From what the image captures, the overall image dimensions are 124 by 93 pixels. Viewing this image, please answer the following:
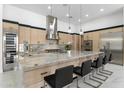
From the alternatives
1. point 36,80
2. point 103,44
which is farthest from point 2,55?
point 103,44

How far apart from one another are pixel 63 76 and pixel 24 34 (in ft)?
13.7

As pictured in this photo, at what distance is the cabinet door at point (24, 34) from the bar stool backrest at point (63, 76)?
155 inches

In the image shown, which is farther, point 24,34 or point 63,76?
point 24,34

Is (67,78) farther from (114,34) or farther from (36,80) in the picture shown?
(114,34)

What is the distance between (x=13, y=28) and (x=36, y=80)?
11.2 ft

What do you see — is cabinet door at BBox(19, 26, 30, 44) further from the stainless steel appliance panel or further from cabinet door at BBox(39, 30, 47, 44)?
cabinet door at BBox(39, 30, 47, 44)

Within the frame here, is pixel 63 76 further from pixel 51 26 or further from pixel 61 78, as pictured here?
pixel 51 26

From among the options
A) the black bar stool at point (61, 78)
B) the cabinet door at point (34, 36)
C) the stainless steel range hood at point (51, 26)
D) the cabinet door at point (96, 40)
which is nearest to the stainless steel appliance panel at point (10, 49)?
the cabinet door at point (34, 36)

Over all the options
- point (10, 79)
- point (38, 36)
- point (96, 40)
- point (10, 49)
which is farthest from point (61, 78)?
point (96, 40)

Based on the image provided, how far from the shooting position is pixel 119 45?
643 centimetres

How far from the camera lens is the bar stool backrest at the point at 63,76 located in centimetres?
187

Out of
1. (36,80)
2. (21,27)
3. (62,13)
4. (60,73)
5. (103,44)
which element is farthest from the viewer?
(103,44)

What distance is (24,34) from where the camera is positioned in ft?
18.1

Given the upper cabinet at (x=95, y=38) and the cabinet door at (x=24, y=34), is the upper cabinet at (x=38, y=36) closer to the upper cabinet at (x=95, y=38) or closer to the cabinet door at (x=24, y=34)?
the cabinet door at (x=24, y=34)
